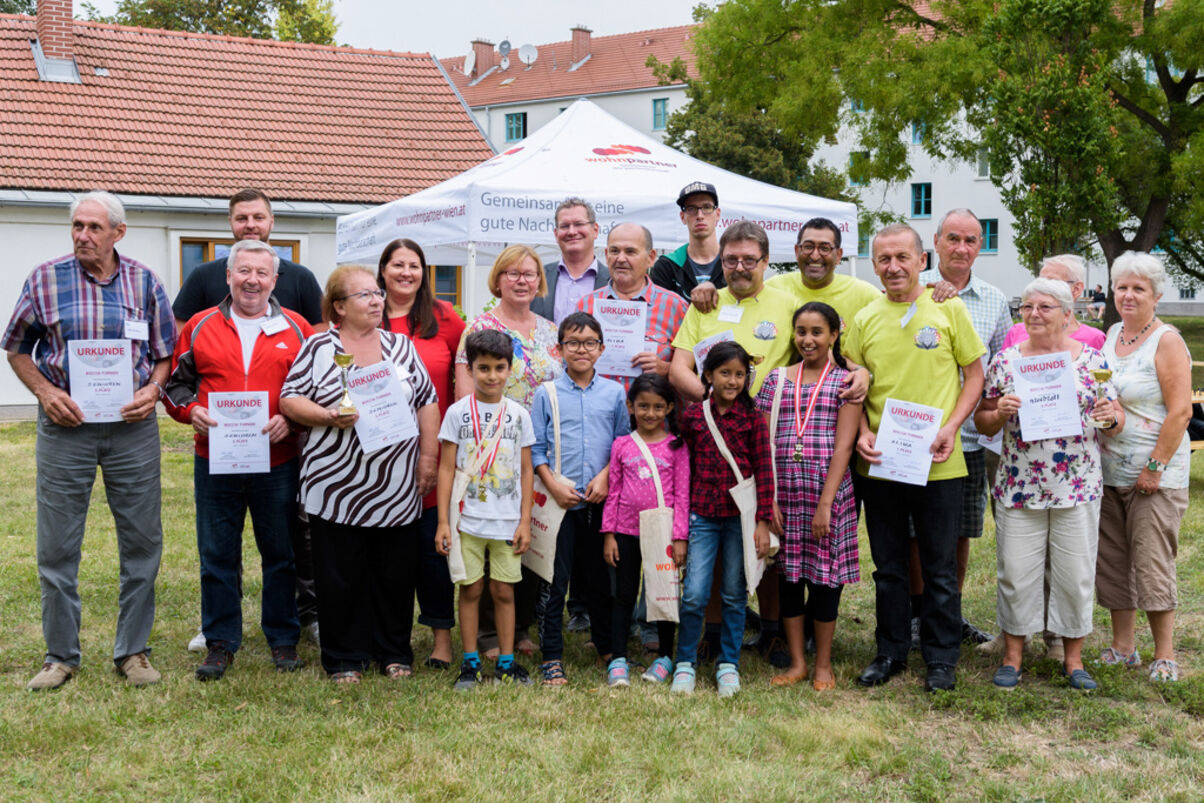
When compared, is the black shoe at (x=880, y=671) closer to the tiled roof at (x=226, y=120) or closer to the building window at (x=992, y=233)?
the tiled roof at (x=226, y=120)

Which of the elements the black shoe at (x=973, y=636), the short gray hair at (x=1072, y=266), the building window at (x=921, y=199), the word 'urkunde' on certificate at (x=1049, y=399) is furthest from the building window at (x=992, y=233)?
the word 'urkunde' on certificate at (x=1049, y=399)

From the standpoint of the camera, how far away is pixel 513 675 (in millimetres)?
4895

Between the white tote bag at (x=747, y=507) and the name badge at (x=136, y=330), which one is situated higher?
the name badge at (x=136, y=330)

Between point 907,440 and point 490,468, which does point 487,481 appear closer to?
point 490,468

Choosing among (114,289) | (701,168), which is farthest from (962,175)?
(114,289)

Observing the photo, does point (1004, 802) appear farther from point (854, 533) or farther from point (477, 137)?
point (477, 137)

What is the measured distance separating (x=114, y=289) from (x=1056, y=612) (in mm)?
4521

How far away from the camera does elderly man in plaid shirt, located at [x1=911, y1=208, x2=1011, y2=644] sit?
202 inches

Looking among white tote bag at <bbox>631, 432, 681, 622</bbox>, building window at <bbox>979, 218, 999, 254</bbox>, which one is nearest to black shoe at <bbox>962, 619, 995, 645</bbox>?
white tote bag at <bbox>631, 432, 681, 622</bbox>

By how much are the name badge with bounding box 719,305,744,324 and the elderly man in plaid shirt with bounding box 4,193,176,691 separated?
8.34ft

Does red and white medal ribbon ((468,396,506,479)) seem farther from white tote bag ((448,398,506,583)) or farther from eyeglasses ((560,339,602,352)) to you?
eyeglasses ((560,339,602,352))

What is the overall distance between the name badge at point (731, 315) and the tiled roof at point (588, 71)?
46.6 m

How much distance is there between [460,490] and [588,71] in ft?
169

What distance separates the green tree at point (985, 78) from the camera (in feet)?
46.0
